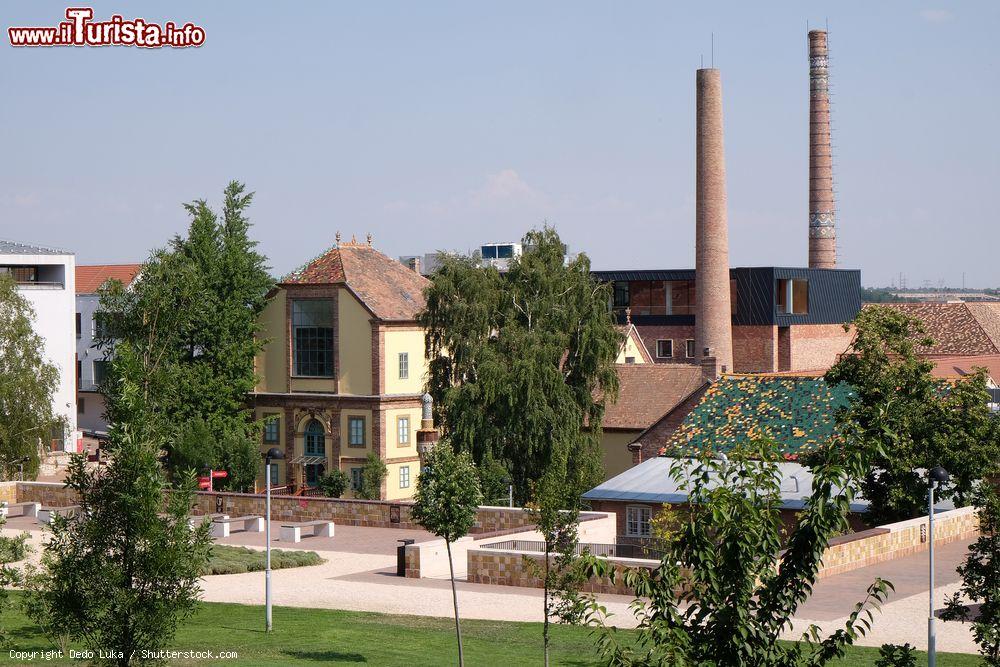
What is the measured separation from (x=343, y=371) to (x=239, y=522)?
16.5 m

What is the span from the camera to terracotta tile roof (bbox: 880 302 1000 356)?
9612cm

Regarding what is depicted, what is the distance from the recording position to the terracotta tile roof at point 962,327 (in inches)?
3784

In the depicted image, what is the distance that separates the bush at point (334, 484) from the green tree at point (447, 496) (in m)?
34.6

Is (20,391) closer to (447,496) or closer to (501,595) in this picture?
(501,595)

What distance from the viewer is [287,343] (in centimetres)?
6631


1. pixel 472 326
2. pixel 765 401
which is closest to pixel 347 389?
pixel 472 326

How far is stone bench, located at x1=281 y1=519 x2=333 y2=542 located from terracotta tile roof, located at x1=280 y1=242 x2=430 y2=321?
18.5 m

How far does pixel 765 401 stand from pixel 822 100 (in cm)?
5054

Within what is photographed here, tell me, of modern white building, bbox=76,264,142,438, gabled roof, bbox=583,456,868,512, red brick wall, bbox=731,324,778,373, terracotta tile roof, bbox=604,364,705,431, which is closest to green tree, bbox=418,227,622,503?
terracotta tile roof, bbox=604,364,705,431

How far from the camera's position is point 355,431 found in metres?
63.9

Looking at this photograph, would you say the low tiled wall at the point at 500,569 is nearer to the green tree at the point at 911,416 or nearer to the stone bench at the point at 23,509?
the green tree at the point at 911,416

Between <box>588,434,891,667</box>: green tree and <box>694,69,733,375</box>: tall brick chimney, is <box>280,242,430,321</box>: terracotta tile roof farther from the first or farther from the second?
<box>588,434,891,667</box>: green tree

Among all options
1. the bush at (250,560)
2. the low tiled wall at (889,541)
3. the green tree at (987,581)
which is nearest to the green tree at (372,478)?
the bush at (250,560)

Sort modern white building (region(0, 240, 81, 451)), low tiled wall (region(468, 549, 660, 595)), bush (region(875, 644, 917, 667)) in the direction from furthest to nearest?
modern white building (region(0, 240, 81, 451))
low tiled wall (region(468, 549, 660, 595))
bush (region(875, 644, 917, 667))
